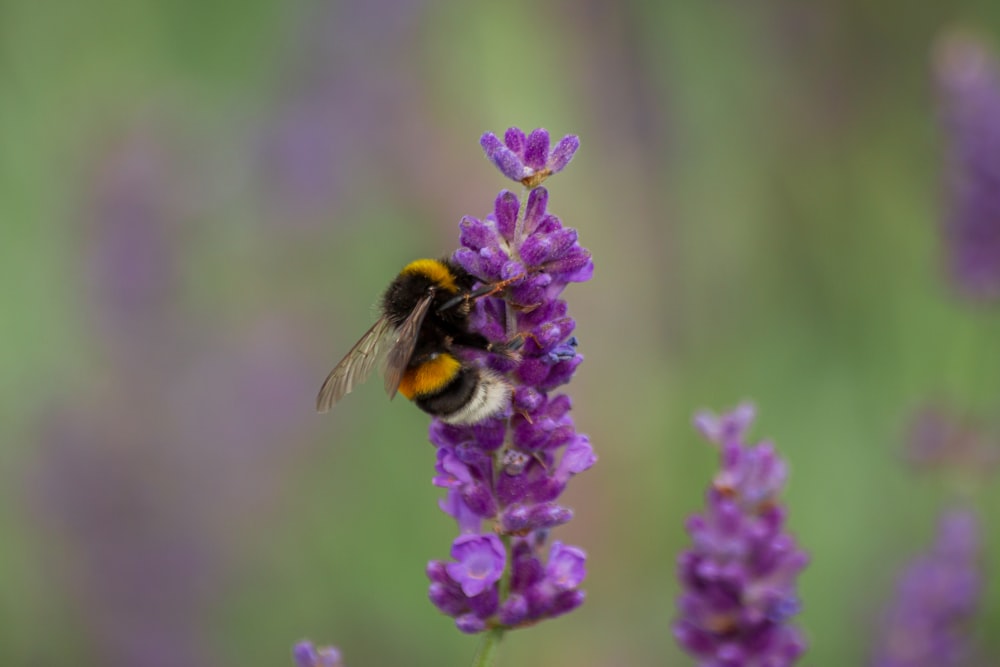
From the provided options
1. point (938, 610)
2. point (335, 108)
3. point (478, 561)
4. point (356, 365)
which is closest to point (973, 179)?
point (938, 610)

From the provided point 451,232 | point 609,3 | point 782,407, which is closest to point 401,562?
point 451,232

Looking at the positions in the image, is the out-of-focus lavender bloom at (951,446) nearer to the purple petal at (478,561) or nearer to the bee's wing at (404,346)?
the bee's wing at (404,346)

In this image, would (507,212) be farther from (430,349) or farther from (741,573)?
(741,573)

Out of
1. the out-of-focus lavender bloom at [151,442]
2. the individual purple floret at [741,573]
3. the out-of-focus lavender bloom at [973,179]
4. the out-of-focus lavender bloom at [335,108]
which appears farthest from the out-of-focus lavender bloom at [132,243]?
the individual purple floret at [741,573]

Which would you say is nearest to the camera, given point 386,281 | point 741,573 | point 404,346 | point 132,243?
point 741,573

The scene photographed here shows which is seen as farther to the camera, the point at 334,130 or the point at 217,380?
the point at 334,130

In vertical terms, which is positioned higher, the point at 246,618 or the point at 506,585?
the point at 246,618

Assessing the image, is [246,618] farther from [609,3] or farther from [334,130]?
[609,3]
